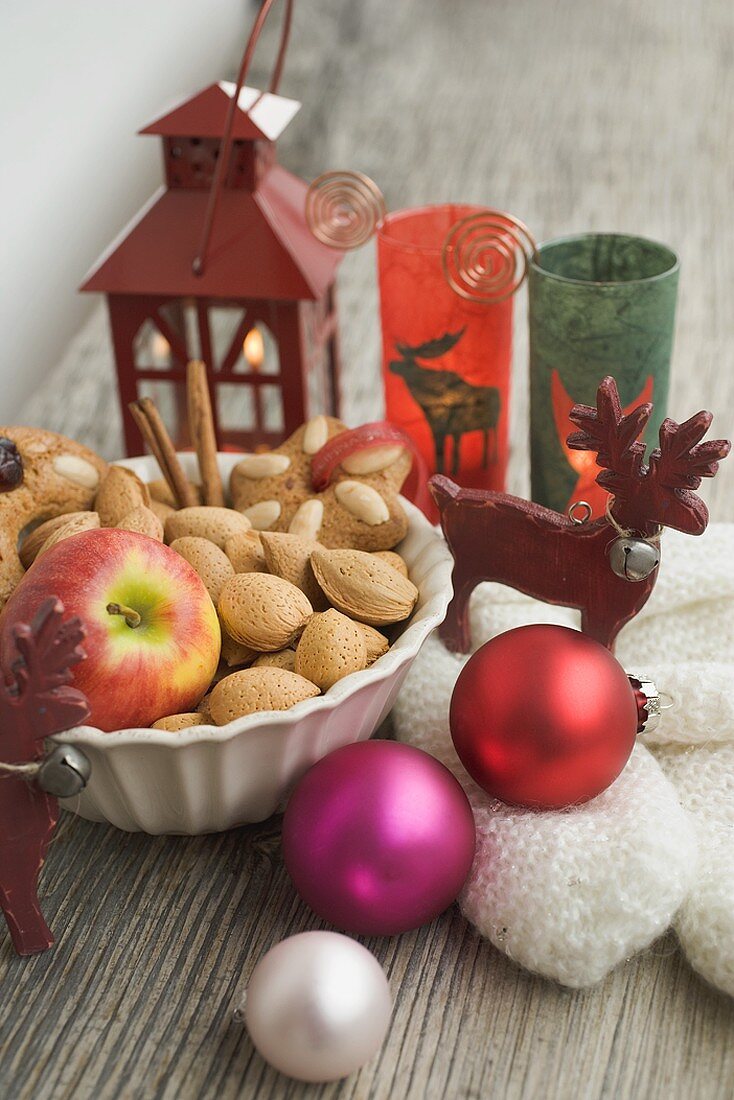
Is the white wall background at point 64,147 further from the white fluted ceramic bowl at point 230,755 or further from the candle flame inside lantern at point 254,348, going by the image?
the white fluted ceramic bowl at point 230,755

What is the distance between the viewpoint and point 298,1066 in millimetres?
395

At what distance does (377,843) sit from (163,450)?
0.84 ft

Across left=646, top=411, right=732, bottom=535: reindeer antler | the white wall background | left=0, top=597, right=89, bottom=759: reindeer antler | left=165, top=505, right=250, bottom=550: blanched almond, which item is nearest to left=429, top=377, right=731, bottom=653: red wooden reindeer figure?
left=646, top=411, right=732, bottom=535: reindeer antler

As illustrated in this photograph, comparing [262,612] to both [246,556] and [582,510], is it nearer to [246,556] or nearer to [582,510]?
[246,556]

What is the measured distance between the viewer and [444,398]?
2.28 feet

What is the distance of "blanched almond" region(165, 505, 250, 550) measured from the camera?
1.83 ft

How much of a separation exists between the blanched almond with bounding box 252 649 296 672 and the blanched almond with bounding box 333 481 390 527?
99 mm

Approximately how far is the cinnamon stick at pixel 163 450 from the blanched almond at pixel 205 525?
1.6 inches

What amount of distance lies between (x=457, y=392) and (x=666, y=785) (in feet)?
0.96

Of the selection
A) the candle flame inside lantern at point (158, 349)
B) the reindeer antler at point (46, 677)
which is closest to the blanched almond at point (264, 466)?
the reindeer antler at point (46, 677)

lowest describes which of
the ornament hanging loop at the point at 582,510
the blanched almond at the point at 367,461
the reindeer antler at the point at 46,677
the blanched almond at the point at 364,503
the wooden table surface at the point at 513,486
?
the wooden table surface at the point at 513,486

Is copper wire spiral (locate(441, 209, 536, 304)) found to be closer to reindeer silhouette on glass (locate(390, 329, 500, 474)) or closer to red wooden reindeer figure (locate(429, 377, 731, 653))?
reindeer silhouette on glass (locate(390, 329, 500, 474))

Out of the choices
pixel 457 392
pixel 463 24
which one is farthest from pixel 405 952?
pixel 463 24

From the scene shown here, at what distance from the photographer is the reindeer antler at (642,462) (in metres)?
0.47
